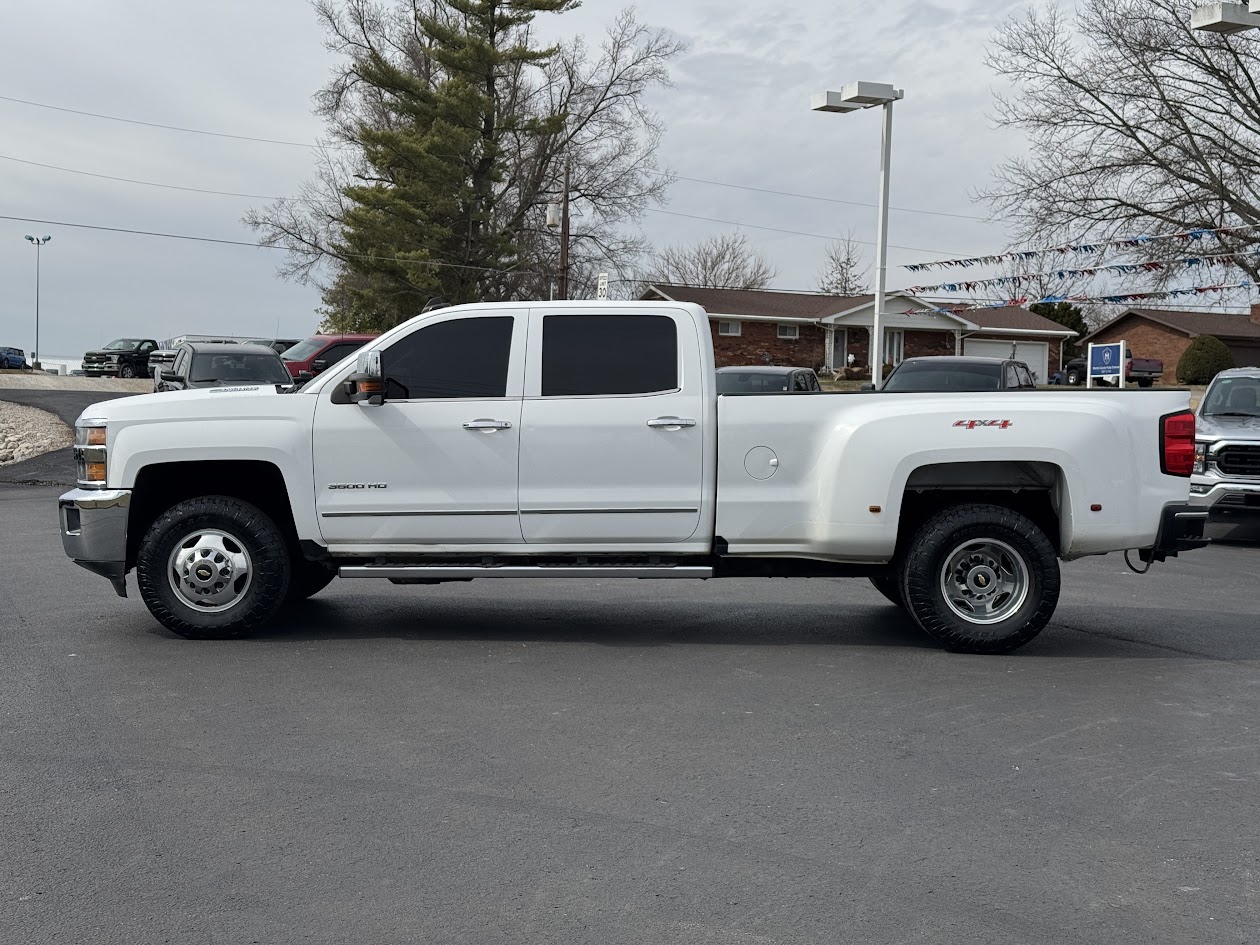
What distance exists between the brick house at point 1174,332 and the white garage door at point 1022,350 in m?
4.08

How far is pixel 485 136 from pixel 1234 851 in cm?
5005

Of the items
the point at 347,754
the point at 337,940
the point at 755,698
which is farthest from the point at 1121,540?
the point at 337,940

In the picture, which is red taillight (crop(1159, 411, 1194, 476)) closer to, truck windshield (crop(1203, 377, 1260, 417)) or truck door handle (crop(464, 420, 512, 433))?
truck door handle (crop(464, 420, 512, 433))

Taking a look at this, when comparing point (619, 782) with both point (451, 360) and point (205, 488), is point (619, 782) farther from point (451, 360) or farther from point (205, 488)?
point (205, 488)

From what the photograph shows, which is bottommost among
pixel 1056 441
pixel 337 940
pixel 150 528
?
pixel 337 940

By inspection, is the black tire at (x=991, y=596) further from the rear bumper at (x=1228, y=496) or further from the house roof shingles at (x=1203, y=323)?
the house roof shingles at (x=1203, y=323)

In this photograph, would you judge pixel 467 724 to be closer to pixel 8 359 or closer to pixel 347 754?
pixel 347 754

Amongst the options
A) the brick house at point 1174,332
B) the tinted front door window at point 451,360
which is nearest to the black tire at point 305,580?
the tinted front door window at point 451,360

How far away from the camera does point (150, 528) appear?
8523mm

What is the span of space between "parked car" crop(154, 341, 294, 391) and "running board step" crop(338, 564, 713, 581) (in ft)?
46.2

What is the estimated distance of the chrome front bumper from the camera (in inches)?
328

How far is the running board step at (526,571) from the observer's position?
8.26m

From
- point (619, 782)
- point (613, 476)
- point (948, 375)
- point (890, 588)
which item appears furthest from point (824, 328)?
point (619, 782)

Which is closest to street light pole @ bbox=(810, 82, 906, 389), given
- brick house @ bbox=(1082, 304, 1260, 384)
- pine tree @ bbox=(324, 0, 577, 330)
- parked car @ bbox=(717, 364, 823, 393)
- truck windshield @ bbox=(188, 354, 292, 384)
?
parked car @ bbox=(717, 364, 823, 393)
